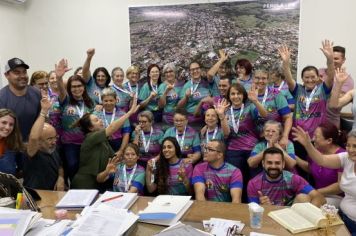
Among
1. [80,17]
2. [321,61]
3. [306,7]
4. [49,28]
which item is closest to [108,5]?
[80,17]

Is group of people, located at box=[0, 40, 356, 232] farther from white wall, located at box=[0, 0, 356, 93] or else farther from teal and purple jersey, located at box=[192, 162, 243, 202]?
white wall, located at box=[0, 0, 356, 93]

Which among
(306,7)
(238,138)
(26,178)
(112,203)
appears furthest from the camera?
(306,7)

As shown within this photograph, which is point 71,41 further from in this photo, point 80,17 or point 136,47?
point 136,47

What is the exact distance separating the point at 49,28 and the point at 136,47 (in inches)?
71.1

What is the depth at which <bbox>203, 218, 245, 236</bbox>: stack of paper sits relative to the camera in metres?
1.91

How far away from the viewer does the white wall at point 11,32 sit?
5.93 metres

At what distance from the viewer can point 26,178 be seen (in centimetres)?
291

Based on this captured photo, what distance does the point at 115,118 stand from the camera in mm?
3977

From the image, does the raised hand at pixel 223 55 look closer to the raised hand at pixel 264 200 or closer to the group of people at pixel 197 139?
the group of people at pixel 197 139

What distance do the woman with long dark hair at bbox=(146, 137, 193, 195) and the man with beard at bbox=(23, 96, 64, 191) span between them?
2.83ft

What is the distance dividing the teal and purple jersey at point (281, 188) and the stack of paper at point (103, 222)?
1.28 meters

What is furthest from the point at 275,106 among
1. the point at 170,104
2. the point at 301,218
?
the point at 301,218

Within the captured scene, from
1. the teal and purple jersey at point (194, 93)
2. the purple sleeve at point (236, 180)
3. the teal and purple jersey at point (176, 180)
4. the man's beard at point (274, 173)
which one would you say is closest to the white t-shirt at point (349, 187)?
the man's beard at point (274, 173)

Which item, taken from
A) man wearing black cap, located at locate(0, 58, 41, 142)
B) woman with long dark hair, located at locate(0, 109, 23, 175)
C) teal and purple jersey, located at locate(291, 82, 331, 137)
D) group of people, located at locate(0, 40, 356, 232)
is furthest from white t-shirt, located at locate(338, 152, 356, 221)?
man wearing black cap, located at locate(0, 58, 41, 142)
